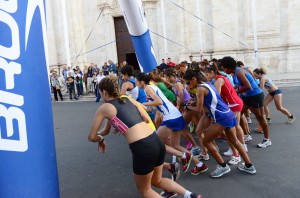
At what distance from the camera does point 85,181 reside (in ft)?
17.0

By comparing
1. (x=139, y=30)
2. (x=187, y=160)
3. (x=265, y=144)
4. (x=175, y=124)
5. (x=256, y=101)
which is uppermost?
(x=139, y=30)

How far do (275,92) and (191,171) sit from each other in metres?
3.63

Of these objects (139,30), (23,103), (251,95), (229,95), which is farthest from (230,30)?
(23,103)

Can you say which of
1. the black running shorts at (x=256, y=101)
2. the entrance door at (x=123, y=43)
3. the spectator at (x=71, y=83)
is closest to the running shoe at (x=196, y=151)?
the black running shorts at (x=256, y=101)

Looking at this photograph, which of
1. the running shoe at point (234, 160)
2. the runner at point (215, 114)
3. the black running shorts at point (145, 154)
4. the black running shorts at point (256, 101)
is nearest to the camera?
the black running shorts at point (145, 154)

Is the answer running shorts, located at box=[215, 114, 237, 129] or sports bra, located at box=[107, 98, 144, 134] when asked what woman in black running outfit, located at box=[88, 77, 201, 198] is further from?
running shorts, located at box=[215, 114, 237, 129]

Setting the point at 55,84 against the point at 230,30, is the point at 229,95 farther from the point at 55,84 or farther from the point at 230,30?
the point at 230,30

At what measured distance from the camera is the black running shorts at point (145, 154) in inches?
128

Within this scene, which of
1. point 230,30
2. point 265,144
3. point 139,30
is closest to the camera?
point 265,144

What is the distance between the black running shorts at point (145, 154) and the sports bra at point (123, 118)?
194 millimetres

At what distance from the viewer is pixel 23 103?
241 centimetres

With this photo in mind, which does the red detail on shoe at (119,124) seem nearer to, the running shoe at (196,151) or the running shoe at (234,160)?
the running shoe at (234,160)

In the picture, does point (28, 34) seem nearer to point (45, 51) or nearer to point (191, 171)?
point (45, 51)

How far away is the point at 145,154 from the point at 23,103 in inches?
53.6
